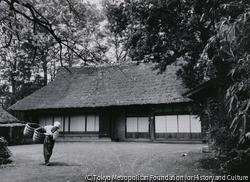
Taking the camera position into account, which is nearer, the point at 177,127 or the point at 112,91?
the point at 177,127

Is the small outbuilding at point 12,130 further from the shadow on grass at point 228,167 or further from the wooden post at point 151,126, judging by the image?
the shadow on grass at point 228,167

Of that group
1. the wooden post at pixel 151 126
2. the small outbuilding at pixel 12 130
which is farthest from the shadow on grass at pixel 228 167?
the small outbuilding at pixel 12 130

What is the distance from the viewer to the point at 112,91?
1964 centimetres

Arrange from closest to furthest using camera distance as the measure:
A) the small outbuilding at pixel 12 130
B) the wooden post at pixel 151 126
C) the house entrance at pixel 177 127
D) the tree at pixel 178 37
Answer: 1. the tree at pixel 178 37
2. the house entrance at pixel 177 127
3. the wooden post at pixel 151 126
4. the small outbuilding at pixel 12 130

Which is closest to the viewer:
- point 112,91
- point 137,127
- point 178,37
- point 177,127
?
point 178,37

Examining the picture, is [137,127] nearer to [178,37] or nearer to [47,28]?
[178,37]

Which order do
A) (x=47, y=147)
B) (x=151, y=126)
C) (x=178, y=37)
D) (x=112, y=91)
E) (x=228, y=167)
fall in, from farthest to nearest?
(x=112, y=91) < (x=151, y=126) < (x=178, y=37) < (x=47, y=147) < (x=228, y=167)

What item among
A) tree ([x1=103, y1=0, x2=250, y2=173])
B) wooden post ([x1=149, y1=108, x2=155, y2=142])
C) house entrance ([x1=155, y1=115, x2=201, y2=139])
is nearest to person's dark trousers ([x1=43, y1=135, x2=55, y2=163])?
tree ([x1=103, y1=0, x2=250, y2=173])

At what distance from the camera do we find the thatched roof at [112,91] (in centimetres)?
1767

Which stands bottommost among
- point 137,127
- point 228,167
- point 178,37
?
point 228,167

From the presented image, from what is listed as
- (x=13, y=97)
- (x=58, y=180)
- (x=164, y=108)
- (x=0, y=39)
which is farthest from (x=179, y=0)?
(x=13, y=97)

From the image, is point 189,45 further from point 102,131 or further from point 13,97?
point 13,97

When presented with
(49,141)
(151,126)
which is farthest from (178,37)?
(151,126)

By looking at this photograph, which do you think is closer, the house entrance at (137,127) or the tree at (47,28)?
the tree at (47,28)
